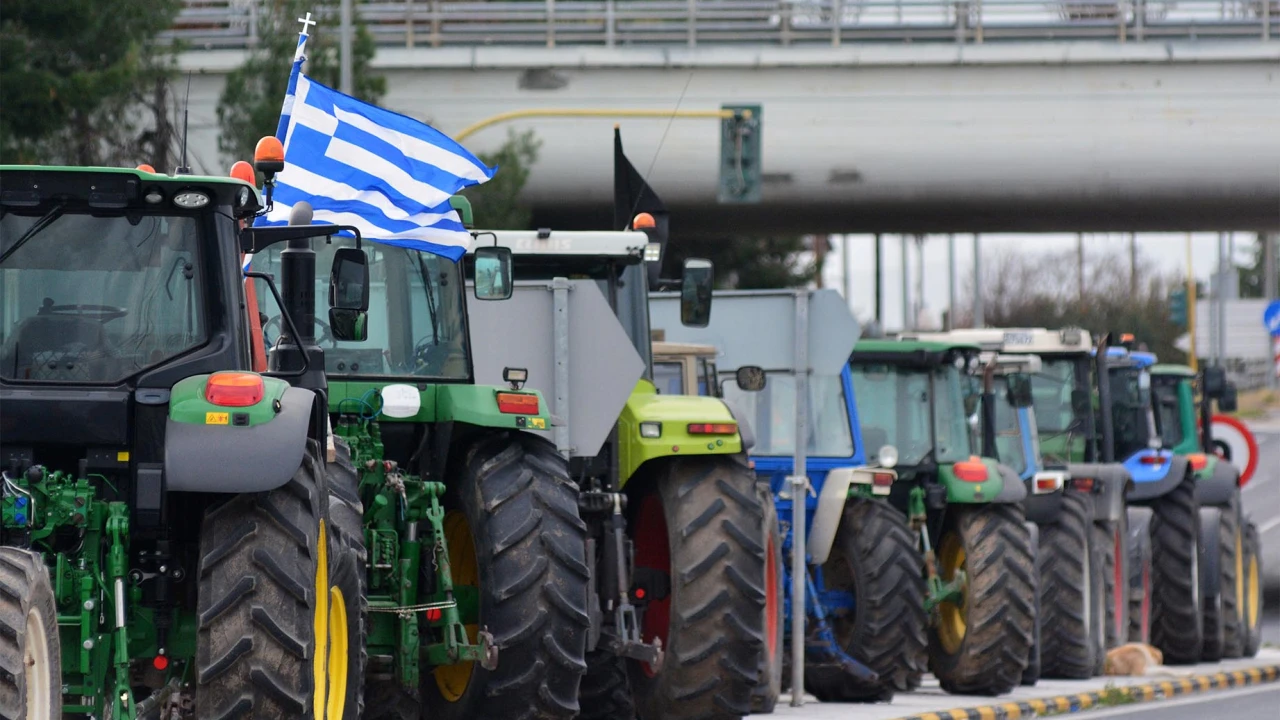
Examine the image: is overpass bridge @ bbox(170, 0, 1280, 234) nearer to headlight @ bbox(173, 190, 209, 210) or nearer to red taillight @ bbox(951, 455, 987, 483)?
red taillight @ bbox(951, 455, 987, 483)

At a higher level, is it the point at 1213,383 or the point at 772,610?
the point at 1213,383

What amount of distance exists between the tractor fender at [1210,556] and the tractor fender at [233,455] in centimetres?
1549

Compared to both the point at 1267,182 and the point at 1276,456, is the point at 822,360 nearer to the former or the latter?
the point at 1267,182

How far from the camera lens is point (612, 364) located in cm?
1333

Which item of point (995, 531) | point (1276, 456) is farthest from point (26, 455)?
point (1276, 456)

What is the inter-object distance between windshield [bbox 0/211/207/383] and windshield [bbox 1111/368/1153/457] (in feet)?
49.6

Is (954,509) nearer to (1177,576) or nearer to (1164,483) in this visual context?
(1164,483)

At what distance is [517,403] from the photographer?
38.4ft

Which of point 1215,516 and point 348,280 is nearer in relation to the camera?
point 348,280

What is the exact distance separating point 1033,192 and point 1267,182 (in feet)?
10.5

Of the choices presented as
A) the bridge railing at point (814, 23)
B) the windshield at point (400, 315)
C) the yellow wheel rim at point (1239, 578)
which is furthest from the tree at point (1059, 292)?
the windshield at point (400, 315)

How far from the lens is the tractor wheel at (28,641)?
692 cm

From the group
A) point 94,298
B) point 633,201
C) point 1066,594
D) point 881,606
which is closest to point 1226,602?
point 1066,594

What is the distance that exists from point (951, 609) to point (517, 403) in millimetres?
6966
